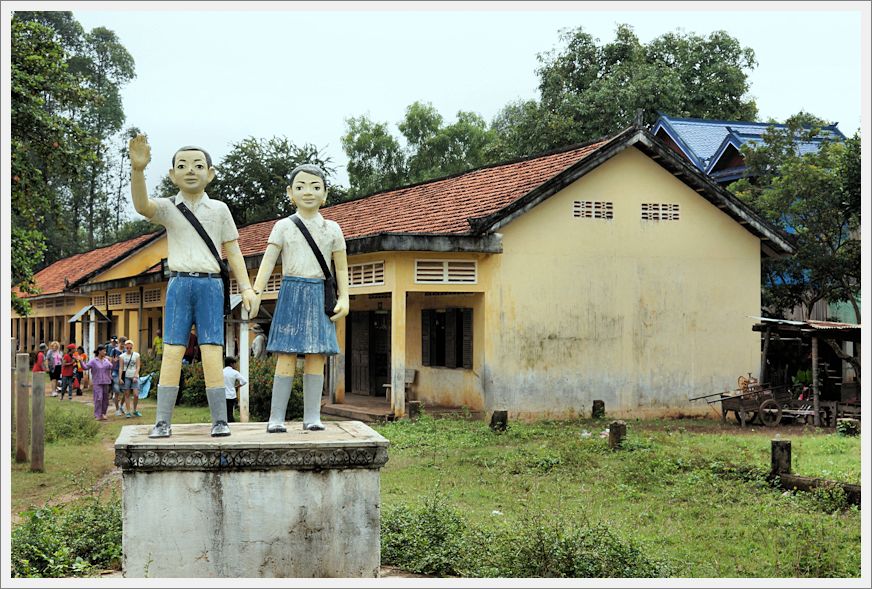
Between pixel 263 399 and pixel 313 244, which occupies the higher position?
pixel 313 244

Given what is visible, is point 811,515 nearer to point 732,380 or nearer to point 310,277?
point 310,277

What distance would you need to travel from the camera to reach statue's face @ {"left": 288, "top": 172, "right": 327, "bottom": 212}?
7418mm

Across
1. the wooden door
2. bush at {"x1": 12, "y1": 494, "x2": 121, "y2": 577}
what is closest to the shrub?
bush at {"x1": 12, "y1": 494, "x2": 121, "y2": 577}

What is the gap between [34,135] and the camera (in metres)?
14.5

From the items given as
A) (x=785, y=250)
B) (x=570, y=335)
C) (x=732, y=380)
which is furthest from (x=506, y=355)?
(x=785, y=250)

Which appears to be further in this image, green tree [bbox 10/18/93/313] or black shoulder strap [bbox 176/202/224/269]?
green tree [bbox 10/18/93/313]

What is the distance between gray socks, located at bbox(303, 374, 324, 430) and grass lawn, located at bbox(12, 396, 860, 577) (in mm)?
1838

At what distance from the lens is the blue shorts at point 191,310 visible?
698cm

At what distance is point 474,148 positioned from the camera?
42.8 meters

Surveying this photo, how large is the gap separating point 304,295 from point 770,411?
1268 cm

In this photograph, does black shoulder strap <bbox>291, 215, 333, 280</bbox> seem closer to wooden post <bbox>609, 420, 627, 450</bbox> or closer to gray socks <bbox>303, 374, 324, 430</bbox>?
gray socks <bbox>303, 374, 324, 430</bbox>

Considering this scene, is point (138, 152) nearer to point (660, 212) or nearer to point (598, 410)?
point (598, 410)

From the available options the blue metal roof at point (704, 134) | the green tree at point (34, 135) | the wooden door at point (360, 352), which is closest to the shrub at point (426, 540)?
the green tree at point (34, 135)

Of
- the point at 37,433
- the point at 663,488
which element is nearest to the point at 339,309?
the point at 663,488
